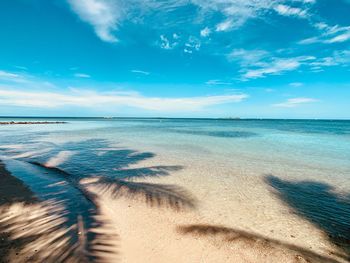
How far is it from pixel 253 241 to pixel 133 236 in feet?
10.4

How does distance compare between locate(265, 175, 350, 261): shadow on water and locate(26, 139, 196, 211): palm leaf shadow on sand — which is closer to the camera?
locate(265, 175, 350, 261): shadow on water

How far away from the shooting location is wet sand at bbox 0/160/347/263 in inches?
189

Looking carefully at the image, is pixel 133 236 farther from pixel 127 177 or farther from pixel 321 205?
pixel 321 205

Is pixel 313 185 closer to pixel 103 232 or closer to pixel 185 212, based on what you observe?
pixel 185 212

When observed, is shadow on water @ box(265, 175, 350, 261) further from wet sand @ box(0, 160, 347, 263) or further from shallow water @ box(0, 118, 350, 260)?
wet sand @ box(0, 160, 347, 263)

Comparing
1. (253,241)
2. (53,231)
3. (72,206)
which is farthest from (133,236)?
(253,241)

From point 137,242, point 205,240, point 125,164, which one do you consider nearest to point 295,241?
point 205,240

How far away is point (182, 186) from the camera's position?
388 inches

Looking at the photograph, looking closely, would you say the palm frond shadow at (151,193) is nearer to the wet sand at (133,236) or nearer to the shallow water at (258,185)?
the wet sand at (133,236)

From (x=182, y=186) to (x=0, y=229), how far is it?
6517 mm

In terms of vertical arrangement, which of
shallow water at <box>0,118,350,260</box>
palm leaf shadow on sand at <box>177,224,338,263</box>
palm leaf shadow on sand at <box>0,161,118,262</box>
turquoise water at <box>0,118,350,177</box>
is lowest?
turquoise water at <box>0,118,350,177</box>

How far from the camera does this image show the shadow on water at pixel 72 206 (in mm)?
4844

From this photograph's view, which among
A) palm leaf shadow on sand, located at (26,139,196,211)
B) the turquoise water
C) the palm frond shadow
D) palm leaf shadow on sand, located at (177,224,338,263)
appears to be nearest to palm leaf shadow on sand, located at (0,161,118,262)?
the palm frond shadow

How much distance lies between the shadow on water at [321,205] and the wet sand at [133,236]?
3.97 ft
